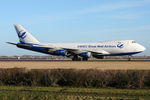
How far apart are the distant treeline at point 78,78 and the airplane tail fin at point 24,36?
40.1 meters

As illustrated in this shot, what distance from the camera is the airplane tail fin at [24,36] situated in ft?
198

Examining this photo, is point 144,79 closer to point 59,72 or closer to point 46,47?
point 59,72

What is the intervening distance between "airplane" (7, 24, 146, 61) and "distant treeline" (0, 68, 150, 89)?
34.7m

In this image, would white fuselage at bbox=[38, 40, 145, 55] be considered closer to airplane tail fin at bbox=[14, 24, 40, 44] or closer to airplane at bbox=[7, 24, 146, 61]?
airplane at bbox=[7, 24, 146, 61]

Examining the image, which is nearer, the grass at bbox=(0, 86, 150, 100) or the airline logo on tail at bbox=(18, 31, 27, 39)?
the grass at bbox=(0, 86, 150, 100)

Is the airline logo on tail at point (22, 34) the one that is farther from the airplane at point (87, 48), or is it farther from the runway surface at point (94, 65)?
the runway surface at point (94, 65)

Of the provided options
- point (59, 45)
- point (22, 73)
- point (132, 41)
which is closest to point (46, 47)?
point (59, 45)

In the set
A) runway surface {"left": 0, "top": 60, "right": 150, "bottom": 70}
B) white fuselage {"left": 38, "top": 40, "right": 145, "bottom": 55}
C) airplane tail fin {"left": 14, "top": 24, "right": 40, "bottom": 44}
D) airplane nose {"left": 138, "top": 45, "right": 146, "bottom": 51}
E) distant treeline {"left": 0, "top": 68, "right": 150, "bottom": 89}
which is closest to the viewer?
distant treeline {"left": 0, "top": 68, "right": 150, "bottom": 89}

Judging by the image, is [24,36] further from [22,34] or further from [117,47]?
[117,47]

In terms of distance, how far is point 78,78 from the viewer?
738 inches

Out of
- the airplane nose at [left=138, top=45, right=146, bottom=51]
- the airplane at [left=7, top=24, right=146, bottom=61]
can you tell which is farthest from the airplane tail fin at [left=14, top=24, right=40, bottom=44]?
the airplane nose at [left=138, top=45, right=146, bottom=51]

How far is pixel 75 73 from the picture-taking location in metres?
19.4

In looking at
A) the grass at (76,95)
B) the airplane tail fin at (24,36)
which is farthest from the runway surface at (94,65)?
the airplane tail fin at (24,36)

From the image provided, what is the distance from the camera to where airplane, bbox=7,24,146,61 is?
54.5m
